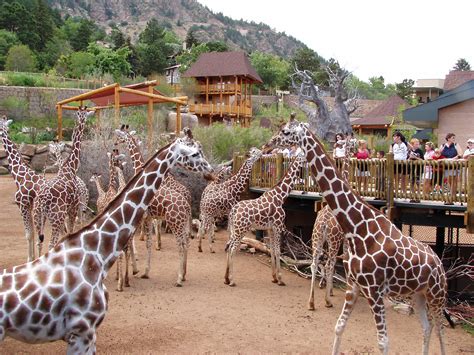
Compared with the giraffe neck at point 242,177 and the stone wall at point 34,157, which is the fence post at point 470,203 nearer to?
the giraffe neck at point 242,177

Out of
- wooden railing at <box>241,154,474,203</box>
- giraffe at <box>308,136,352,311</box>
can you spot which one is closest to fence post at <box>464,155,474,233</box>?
wooden railing at <box>241,154,474,203</box>

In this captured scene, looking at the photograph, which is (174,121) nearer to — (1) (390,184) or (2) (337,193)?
(1) (390,184)

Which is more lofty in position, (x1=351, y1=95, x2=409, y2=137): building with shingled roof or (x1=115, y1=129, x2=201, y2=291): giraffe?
(x1=351, y1=95, x2=409, y2=137): building with shingled roof

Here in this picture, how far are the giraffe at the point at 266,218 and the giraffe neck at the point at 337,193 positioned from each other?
4.10 metres

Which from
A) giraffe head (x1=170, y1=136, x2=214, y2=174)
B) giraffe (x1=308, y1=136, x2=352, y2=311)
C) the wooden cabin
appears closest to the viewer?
giraffe head (x1=170, y1=136, x2=214, y2=174)

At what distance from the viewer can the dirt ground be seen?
756 centimetres

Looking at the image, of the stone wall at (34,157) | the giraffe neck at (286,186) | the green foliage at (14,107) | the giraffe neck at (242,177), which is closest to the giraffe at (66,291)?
the giraffe neck at (286,186)

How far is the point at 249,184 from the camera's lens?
48.1ft

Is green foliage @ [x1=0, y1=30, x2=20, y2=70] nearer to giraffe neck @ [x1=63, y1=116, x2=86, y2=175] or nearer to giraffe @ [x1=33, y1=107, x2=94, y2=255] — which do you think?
giraffe neck @ [x1=63, y1=116, x2=86, y2=175]

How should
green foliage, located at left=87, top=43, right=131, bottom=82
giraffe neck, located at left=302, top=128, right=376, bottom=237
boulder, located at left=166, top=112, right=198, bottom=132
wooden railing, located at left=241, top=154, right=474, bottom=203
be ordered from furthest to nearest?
green foliage, located at left=87, top=43, right=131, bottom=82 → boulder, located at left=166, top=112, right=198, bottom=132 → wooden railing, located at left=241, top=154, right=474, bottom=203 → giraffe neck, located at left=302, top=128, right=376, bottom=237

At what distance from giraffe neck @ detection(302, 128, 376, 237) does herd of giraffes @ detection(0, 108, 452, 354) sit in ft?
0.04

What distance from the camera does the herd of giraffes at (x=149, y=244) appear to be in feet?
15.4

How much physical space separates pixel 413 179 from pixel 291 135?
14.8 feet

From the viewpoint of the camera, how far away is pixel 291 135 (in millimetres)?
7297
